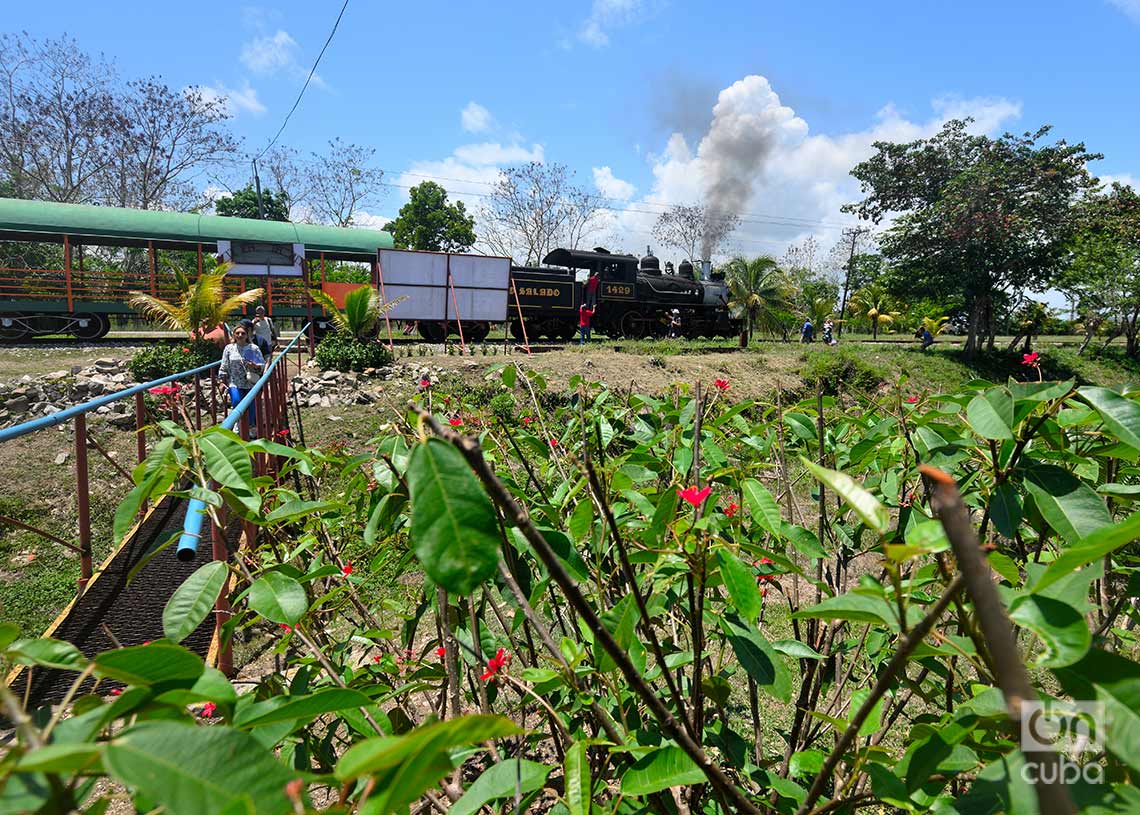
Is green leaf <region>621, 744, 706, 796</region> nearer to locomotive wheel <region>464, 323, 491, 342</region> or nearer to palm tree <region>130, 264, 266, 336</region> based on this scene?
palm tree <region>130, 264, 266, 336</region>

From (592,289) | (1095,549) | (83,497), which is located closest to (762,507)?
(1095,549)

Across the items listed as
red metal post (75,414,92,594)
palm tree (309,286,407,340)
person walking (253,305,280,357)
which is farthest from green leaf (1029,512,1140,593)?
palm tree (309,286,407,340)

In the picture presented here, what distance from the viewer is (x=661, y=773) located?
2.35ft

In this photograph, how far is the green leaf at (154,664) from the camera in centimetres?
45

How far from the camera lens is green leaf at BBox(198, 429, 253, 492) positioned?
85 cm

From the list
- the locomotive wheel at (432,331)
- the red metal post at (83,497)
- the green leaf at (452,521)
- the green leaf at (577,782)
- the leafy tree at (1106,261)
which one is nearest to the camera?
the green leaf at (452,521)

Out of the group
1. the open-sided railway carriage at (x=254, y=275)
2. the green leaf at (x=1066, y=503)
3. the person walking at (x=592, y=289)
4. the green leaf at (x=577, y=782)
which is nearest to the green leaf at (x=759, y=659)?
the green leaf at (x=577, y=782)

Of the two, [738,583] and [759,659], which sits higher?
[738,583]

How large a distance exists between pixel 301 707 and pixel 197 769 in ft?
0.56

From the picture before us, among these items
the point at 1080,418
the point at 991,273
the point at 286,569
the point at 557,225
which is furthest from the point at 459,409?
the point at 557,225

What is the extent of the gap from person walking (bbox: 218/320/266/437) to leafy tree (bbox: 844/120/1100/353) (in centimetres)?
1906

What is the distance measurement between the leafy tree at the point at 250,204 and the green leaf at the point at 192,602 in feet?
110

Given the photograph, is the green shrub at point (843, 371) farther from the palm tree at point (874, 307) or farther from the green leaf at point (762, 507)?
the palm tree at point (874, 307)

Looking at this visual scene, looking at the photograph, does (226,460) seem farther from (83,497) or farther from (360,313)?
(360,313)
